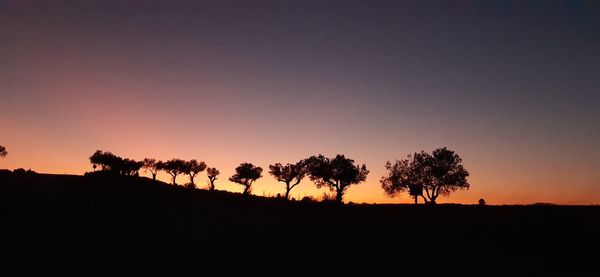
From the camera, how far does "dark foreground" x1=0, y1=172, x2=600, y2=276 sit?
17.0 m

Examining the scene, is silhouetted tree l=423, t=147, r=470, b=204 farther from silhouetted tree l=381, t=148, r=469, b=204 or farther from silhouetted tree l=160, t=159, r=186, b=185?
silhouetted tree l=160, t=159, r=186, b=185

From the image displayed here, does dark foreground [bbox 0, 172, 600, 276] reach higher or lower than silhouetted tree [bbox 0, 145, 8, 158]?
lower

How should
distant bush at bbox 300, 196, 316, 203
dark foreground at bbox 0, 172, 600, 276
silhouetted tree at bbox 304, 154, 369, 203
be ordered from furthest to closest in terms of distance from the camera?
silhouetted tree at bbox 304, 154, 369, 203 < distant bush at bbox 300, 196, 316, 203 < dark foreground at bbox 0, 172, 600, 276

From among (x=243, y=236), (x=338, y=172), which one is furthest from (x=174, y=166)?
(x=243, y=236)

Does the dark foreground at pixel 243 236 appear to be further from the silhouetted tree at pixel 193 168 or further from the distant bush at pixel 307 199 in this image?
the silhouetted tree at pixel 193 168

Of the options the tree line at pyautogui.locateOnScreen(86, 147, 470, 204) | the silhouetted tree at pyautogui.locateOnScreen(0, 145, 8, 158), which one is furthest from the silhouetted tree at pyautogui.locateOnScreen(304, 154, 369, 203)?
the silhouetted tree at pyautogui.locateOnScreen(0, 145, 8, 158)

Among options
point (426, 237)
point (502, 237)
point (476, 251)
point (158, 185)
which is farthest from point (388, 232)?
point (158, 185)

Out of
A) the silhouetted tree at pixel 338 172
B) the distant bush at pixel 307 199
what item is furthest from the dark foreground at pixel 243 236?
the silhouetted tree at pixel 338 172

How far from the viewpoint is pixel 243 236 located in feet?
71.6

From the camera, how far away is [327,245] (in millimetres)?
21219

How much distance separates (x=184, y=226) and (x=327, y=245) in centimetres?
787

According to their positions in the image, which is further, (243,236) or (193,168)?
(193,168)

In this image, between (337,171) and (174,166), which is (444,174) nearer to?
(337,171)

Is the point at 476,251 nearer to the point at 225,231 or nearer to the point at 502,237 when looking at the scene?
the point at 502,237
